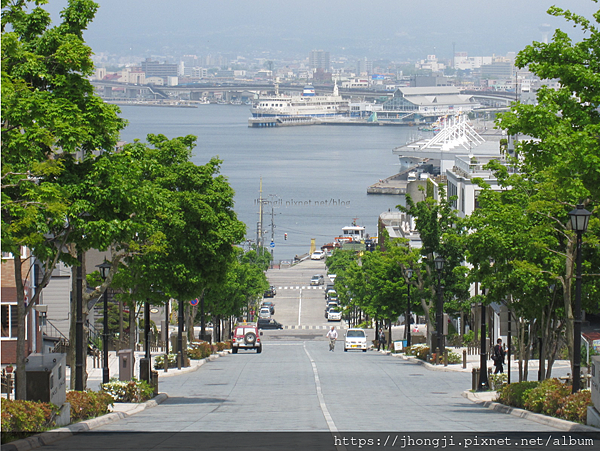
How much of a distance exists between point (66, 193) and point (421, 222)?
1090 inches

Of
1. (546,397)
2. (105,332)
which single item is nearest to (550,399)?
(546,397)

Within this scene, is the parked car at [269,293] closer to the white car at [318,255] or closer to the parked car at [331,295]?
the parked car at [331,295]

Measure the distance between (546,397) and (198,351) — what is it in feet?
75.1

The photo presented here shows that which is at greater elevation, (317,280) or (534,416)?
(534,416)

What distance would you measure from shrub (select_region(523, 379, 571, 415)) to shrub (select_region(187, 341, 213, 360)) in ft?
69.9

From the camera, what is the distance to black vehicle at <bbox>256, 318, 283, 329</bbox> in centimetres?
7819

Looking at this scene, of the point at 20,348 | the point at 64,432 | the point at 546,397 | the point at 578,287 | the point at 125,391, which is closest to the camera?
the point at 64,432

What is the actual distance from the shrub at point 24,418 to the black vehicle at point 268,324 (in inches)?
2515

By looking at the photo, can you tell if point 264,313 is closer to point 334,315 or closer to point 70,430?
point 334,315

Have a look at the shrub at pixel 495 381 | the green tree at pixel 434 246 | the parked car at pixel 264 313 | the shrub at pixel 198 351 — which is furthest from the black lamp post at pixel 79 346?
the parked car at pixel 264 313

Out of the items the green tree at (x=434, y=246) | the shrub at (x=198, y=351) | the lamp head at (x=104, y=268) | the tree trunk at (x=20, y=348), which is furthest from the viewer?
the green tree at (x=434, y=246)

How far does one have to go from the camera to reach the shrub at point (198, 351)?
37.5 m

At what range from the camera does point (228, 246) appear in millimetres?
28922

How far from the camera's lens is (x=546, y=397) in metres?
17.1
